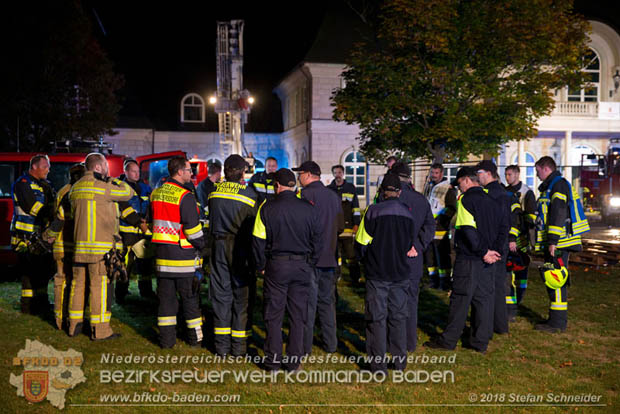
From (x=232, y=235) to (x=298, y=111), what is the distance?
25264 mm

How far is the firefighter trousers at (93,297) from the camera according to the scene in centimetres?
662

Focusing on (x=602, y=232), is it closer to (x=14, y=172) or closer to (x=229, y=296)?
(x=229, y=296)

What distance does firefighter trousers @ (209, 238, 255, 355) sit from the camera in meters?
6.08

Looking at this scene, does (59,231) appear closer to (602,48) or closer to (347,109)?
(347,109)

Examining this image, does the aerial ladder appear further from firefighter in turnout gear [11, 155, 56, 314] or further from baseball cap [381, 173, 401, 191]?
baseball cap [381, 173, 401, 191]

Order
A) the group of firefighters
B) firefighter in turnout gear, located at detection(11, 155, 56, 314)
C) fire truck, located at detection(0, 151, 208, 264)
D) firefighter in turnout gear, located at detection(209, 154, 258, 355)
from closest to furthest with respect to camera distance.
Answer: the group of firefighters
firefighter in turnout gear, located at detection(209, 154, 258, 355)
firefighter in turnout gear, located at detection(11, 155, 56, 314)
fire truck, located at detection(0, 151, 208, 264)

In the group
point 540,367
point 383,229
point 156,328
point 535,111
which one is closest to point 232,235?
point 383,229

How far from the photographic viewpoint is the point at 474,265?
6.43 metres

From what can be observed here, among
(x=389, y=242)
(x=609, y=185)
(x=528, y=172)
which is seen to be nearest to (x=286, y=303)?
(x=389, y=242)

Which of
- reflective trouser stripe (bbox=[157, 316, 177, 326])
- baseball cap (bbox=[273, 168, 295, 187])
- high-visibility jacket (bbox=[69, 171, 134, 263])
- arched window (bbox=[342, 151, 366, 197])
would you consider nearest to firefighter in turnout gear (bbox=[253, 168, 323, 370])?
baseball cap (bbox=[273, 168, 295, 187])

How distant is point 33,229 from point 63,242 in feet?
3.84

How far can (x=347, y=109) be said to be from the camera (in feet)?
60.5

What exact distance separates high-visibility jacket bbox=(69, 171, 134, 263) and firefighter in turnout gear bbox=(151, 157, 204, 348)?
26.9 inches

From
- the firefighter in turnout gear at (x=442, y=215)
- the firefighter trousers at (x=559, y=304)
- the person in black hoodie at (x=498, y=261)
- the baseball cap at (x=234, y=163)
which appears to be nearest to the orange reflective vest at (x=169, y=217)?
the baseball cap at (x=234, y=163)
